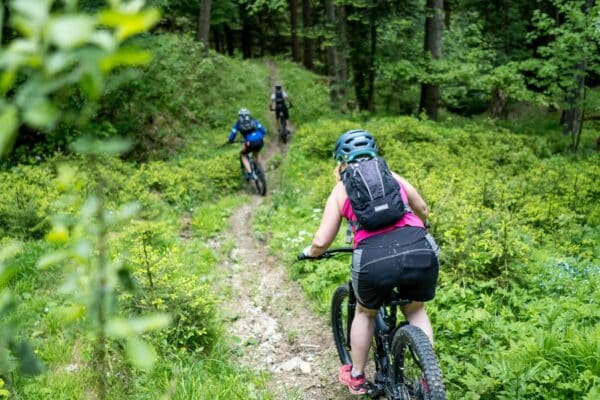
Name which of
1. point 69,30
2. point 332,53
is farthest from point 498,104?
point 69,30

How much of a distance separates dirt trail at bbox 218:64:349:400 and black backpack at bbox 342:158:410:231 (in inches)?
85.6

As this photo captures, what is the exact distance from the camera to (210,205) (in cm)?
1118

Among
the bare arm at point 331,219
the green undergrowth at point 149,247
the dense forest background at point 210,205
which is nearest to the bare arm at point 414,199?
the bare arm at point 331,219

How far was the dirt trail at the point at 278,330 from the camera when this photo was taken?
513cm

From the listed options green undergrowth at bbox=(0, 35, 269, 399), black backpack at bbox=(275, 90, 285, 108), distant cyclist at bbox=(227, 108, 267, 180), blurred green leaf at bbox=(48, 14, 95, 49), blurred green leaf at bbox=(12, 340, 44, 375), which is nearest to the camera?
blurred green leaf at bbox=(48, 14, 95, 49)

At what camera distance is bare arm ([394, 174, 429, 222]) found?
4.08m

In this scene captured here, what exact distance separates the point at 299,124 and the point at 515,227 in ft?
42.6

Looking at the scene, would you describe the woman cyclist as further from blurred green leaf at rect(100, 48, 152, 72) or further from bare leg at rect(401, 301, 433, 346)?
blurred green leaf at rect(100, 48, 152, 72)

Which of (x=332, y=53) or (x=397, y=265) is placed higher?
(x=397, y=265)

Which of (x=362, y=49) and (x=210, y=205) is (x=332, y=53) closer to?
(x=362, y=49)

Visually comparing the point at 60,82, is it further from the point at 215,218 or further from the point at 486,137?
the point at 486,137

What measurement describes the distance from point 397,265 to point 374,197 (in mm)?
529

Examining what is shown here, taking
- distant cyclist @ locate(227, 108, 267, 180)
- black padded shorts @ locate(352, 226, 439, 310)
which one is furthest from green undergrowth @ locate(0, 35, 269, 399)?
black padded shorts @ locate(352, 226, 439, 310)

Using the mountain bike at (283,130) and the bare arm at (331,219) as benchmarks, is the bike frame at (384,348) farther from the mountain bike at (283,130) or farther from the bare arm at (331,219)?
the mountain bike at (283,130)
